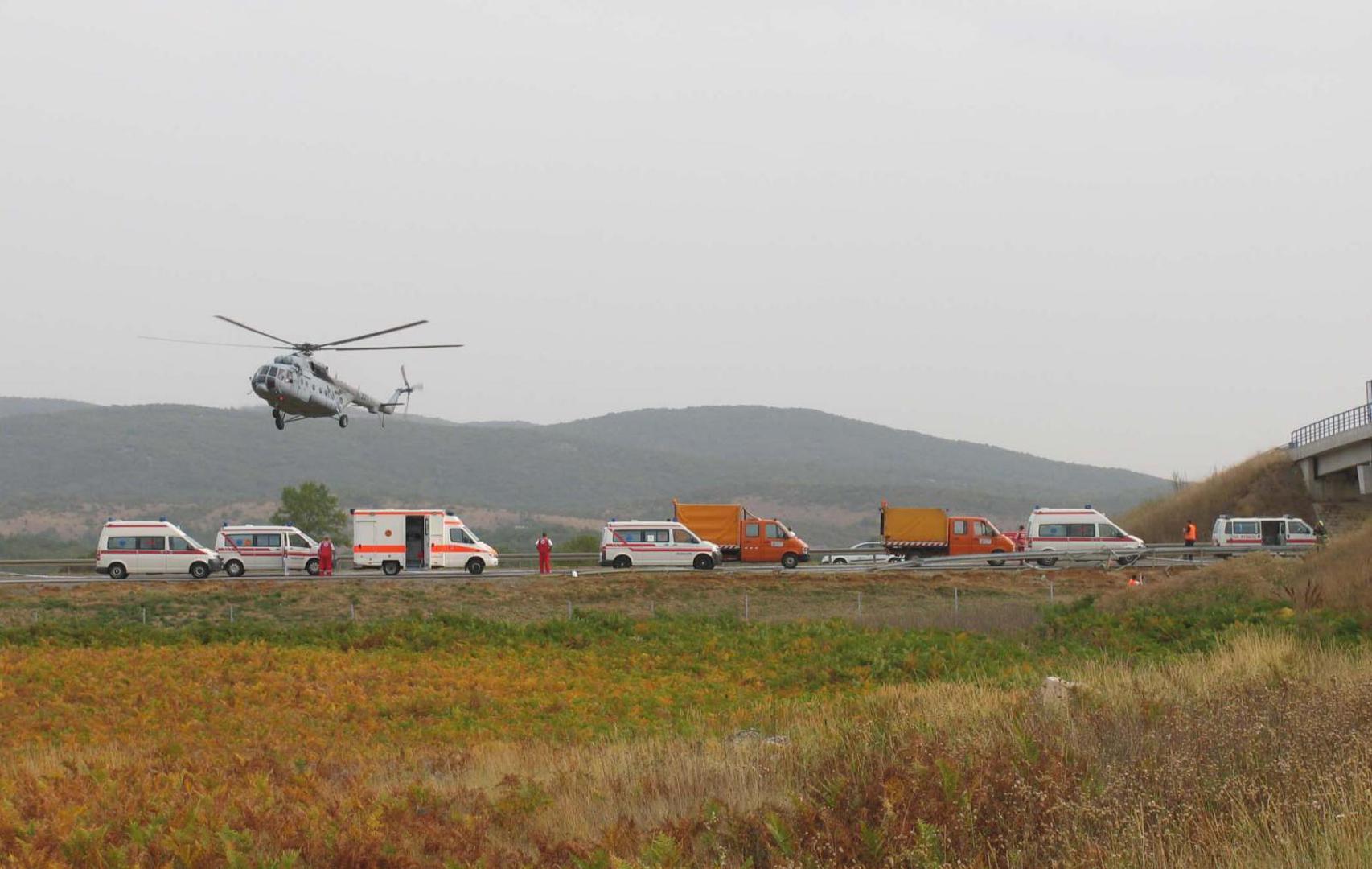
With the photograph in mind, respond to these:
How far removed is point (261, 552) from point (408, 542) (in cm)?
550

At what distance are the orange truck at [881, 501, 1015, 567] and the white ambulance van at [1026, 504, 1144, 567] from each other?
56.9 inches

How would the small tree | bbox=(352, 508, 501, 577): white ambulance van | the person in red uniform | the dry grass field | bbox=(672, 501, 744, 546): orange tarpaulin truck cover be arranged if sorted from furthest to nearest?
1. the small tree
2. bbox=(672, 501, 744, 546): orange tarpaulin truck cover
3. bbox=(352, 508, 501, 577): white ambulance van
4. the person in red uniform
5. the dry grass field

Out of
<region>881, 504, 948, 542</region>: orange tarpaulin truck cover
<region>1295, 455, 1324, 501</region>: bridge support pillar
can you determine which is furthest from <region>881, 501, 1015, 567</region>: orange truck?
<region>1295, 455, 1324, 501</region>: bridge support pillar

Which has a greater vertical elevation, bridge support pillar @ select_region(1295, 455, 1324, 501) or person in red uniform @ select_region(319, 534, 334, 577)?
bridge support pillar @ select_region(1295, 455, 1324, 501)

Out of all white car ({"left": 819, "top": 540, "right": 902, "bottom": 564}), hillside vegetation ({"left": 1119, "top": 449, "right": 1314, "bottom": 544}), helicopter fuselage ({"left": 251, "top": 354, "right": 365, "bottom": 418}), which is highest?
helicopter fuselage ({"left": 251, "top": 354, "right": 365, "bottom": 418})

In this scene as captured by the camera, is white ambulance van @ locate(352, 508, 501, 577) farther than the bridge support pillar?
No

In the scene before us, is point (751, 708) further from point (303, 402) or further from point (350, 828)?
point (303, 402)

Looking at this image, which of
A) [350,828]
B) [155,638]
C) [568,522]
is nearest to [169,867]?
[350,828]

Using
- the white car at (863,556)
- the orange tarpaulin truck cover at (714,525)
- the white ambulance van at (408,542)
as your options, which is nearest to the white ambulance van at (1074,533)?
the white car at (863,556)

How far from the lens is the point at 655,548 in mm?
49781

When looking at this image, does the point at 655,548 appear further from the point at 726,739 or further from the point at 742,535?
the point at 726,739

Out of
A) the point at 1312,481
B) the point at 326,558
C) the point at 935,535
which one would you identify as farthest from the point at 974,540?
the point at 1312,481

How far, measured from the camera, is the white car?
180 ft

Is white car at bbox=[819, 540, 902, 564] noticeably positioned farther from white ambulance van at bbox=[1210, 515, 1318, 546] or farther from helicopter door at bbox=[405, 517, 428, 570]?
helicopter door at bbox=[405, 517, 428, 570]
